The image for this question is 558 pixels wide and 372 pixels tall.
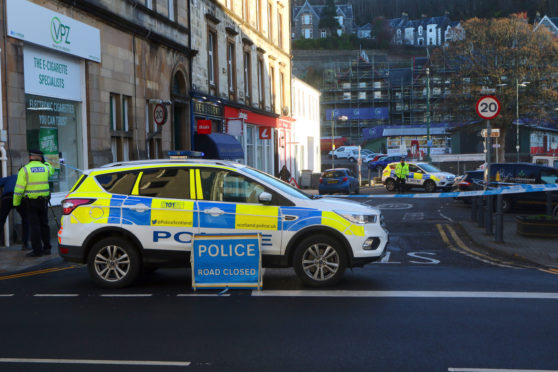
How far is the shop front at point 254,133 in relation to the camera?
31.3 metres

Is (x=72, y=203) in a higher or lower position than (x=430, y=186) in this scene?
higher

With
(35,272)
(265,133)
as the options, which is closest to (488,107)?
(35,272)

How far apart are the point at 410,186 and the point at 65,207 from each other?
29.1 m

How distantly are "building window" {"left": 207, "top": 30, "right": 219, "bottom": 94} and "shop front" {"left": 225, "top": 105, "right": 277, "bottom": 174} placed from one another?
6.09 ft

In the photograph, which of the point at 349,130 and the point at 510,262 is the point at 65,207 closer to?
the point at 510,262

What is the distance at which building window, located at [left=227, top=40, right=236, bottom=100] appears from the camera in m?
32.1

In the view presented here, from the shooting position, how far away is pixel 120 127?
20.5m

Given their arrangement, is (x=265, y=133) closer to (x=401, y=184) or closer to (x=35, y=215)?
(x=401, y=184)

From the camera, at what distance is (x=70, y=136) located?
17797 mm

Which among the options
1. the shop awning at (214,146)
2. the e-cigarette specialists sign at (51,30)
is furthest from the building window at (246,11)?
the e-cigarette specialists sign at (51,30)

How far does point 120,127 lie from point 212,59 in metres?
10.4

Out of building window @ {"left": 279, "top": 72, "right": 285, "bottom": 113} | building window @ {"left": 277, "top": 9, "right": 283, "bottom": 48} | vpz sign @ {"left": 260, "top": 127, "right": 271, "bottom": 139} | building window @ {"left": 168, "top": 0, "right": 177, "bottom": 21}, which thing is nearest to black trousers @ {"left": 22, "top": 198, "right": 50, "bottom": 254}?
building window @ {"left": 168, "top": 0, "right": 177, "bottom": 21}

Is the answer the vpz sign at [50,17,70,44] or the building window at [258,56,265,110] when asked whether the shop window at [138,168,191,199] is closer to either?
the vpz sign at [50,17,70,44]

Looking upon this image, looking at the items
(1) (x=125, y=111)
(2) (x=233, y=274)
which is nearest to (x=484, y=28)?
(1) (x=125, y=111)
